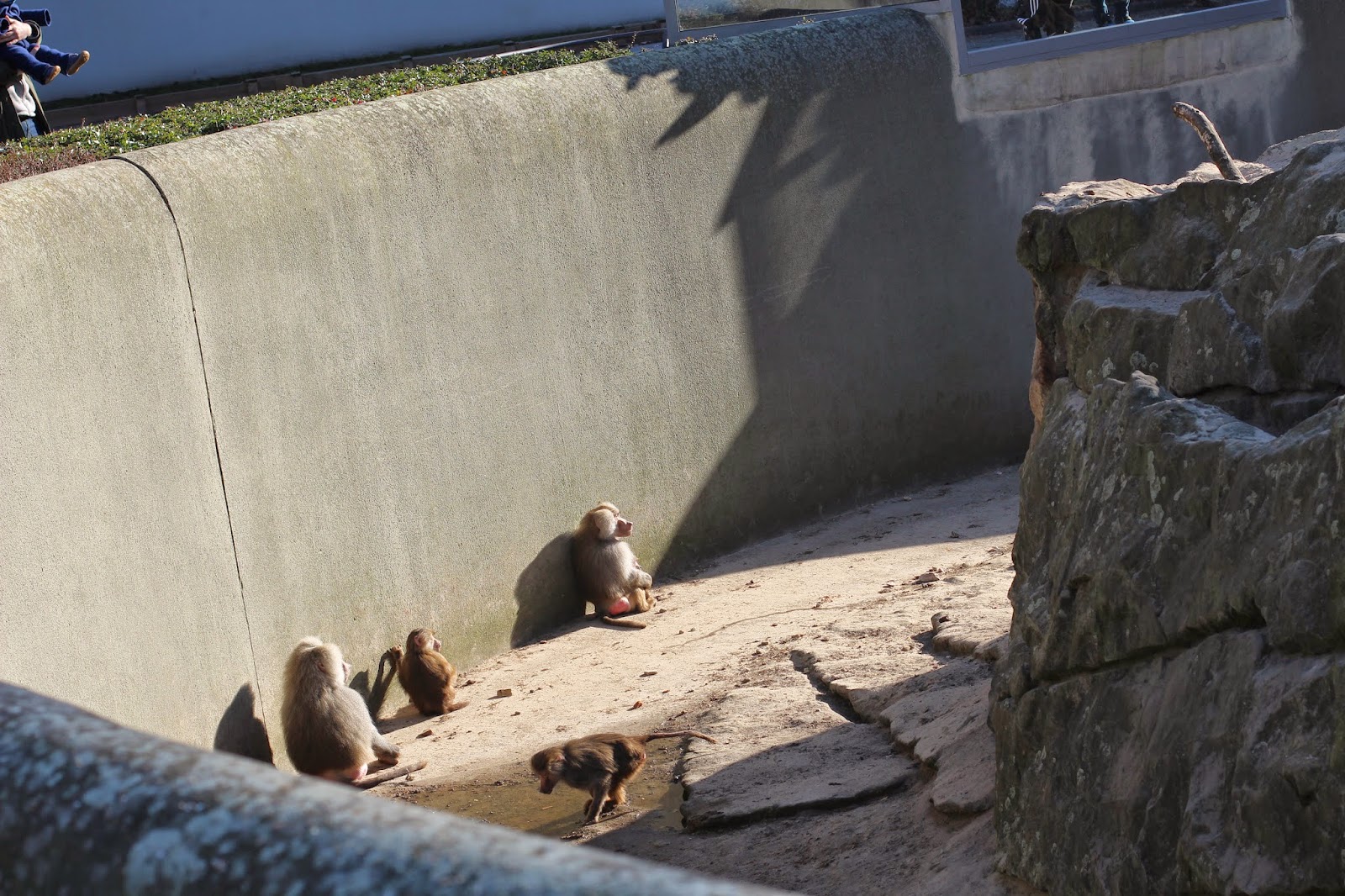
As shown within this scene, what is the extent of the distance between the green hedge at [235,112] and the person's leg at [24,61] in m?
1.19

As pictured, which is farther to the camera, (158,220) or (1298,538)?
(158,220)

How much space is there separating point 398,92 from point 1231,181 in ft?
16.5

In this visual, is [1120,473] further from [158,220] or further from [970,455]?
[970,455]

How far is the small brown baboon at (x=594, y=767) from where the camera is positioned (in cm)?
511

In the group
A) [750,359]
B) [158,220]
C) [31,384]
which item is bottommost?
[750,359]

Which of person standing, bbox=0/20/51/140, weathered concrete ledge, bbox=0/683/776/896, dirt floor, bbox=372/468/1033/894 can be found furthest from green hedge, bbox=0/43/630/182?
weathered concrete ledge, bbox=0/683/776/896

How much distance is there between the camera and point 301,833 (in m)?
0.77

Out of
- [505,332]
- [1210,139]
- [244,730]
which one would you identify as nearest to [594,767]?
[244,730]


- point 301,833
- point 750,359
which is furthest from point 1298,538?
point 750,359

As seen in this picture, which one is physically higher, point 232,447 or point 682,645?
point 232,447

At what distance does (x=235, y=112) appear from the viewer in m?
7.11

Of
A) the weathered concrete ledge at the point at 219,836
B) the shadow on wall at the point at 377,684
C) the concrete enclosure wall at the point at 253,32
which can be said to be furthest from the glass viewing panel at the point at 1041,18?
the weathered concrete ledge at the point at 219,836

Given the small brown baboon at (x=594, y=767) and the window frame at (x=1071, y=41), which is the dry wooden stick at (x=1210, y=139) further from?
the window frame at (x=1071, y=41)

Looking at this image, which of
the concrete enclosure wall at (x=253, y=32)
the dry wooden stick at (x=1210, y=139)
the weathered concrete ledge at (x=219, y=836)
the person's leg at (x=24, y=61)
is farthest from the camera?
the concrete enclosure wall at (x=253, y=32)
